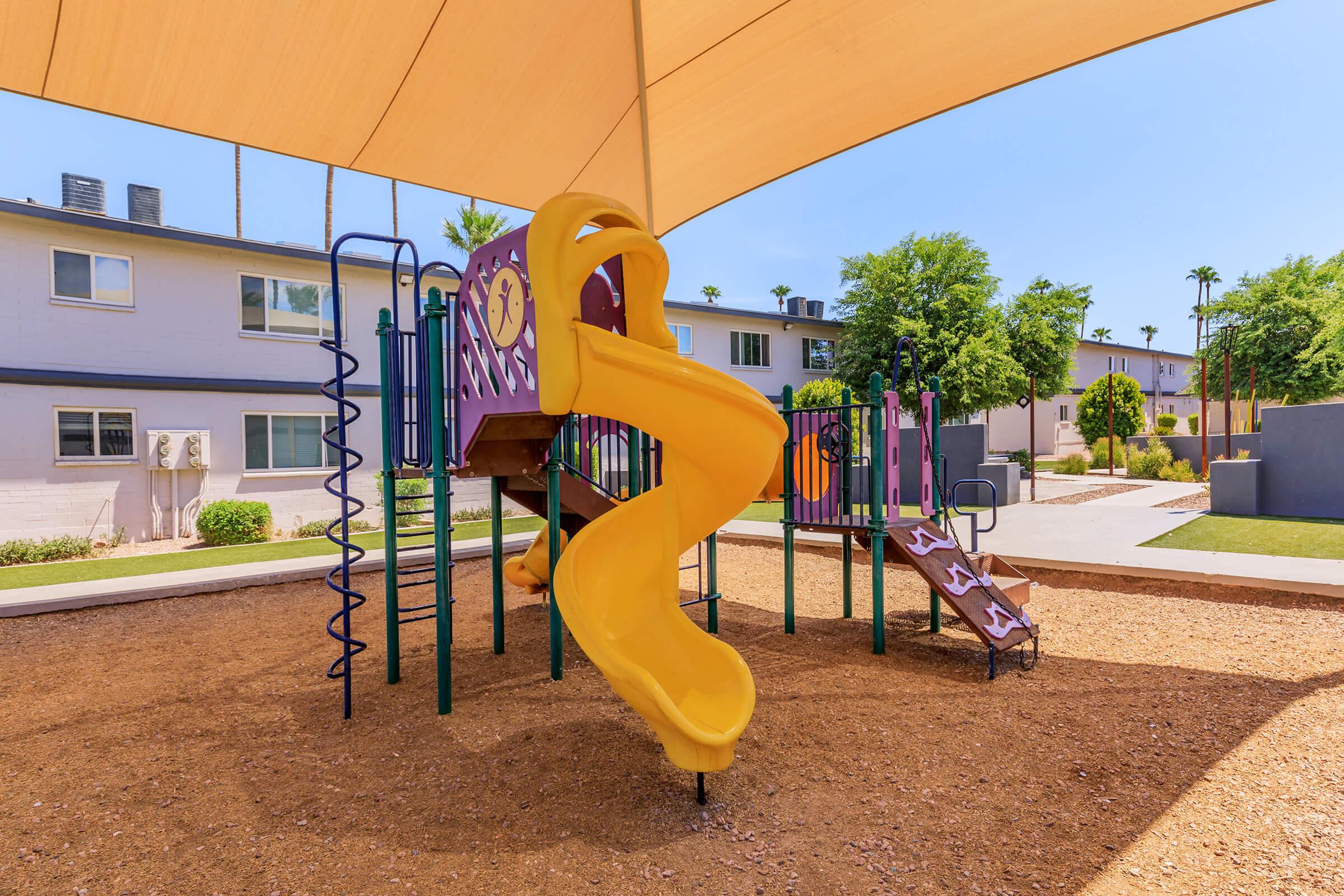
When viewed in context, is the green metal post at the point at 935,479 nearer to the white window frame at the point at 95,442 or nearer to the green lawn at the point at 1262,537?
A: the green lawn at the point at 1262,537

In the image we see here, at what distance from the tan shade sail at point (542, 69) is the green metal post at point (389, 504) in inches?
71.8

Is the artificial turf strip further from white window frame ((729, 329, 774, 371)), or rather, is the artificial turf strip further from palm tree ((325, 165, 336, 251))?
palm tree ((325, 165, 336, 251))

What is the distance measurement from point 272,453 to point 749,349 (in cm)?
1528

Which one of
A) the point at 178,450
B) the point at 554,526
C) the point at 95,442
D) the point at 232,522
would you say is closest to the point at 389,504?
the point at 554,526

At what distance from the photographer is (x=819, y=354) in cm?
2606

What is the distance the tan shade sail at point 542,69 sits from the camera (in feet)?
14.3

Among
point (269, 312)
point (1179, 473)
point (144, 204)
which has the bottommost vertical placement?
point (1179, 473)

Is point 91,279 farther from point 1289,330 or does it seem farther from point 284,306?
point 1289,330

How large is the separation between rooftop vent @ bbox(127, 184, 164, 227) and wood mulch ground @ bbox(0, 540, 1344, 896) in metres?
14.9

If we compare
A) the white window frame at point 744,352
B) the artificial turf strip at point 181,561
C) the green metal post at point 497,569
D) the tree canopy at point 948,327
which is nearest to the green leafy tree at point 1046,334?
the tree canopy at point 948,327

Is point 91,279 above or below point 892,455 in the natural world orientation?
above

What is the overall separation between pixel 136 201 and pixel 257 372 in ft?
23.6

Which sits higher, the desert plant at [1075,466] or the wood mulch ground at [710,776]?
the desert plant at [1075,466]

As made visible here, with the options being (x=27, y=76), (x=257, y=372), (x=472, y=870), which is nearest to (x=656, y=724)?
(x=472, y=870)
